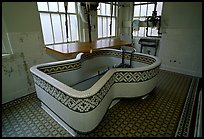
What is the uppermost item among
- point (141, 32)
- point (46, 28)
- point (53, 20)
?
point (53, 20)

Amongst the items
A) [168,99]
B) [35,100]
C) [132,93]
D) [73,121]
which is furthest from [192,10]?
[35,100]

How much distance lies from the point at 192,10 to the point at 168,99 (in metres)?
2.77

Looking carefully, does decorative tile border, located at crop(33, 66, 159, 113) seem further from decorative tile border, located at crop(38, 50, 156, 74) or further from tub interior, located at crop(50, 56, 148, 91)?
tub interior, located at crop(50, 56, 148, 91)

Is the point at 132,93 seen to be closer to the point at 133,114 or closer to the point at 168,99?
the point at 133,114

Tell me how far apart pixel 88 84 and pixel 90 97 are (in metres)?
1.79

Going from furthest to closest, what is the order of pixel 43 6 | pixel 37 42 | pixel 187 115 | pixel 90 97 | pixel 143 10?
pixel 143 10 < pixel 43 6 < pixel 37 42 < pixel 187 115 < pixel 90 97

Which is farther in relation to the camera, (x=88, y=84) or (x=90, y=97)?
(x=88, y=84)

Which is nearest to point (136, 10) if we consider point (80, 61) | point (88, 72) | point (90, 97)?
point (88, 72)

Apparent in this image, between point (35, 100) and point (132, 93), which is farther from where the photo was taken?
point (35, 100)

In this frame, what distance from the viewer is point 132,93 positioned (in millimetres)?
2529

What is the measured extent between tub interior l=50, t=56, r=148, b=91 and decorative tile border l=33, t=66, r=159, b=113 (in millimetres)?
690

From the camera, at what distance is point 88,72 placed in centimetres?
343

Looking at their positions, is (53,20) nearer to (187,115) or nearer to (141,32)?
(141,32)

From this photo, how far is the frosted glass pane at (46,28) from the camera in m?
3.78
